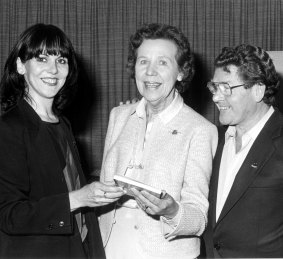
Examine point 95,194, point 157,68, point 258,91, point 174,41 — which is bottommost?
point 95,194

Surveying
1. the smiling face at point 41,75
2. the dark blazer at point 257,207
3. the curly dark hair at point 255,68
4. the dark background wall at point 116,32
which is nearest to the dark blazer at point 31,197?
the smiling face at point 41,75

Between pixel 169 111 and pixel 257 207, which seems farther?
pixel 169 111

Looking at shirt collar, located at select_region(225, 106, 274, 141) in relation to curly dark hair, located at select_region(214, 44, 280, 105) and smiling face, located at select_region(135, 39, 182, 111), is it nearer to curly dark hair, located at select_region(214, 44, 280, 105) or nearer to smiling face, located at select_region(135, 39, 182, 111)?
curly dark hair, located at select_region(214, 44, 280, 105)

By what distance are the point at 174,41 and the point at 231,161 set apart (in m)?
0.64

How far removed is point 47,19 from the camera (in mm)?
5289

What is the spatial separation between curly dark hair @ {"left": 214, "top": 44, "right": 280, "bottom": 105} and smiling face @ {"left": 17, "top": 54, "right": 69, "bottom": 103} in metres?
0.87

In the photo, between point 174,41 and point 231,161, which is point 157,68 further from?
point 231,161

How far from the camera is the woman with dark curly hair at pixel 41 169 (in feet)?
5.30

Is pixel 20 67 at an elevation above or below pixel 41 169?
above

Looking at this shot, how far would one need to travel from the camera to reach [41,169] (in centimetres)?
170

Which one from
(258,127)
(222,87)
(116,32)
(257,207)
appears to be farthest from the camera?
(116,32)

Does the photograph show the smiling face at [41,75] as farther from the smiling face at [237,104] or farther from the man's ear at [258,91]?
the man's ear at [258,91]

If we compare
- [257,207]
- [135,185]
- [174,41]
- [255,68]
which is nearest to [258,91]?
[255,68]

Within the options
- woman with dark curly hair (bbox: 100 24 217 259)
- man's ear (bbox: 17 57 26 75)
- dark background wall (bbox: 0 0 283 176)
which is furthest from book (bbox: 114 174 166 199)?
dark background wall (bbox: 0 0 283 176)
